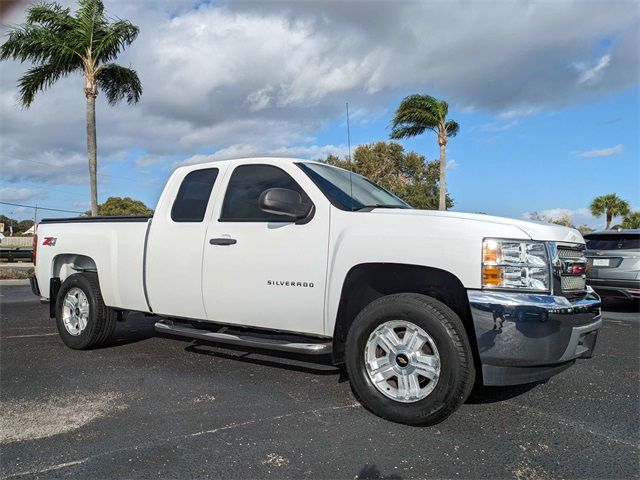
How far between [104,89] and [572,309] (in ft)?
55.6

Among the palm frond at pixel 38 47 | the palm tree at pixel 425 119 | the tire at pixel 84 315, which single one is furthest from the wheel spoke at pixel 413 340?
the palm tree at pixel 425 119

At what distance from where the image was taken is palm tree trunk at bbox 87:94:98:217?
16.0 metres

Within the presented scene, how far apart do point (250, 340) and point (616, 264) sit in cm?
744

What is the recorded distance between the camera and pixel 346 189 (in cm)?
452

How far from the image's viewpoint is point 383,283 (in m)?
4.10

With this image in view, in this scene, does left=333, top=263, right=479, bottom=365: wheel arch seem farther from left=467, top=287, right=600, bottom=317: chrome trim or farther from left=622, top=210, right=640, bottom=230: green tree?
left=622, top=210, right=640, bottom=230: green tree

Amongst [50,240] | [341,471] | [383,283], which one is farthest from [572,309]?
[50,240]

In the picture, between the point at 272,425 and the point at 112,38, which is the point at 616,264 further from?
the point at 112,38

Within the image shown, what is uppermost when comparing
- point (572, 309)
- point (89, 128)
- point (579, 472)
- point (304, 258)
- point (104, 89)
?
point (104, 89)

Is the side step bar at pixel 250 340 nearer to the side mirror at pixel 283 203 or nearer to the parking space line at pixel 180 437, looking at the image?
the parking space line at pixel 180 437

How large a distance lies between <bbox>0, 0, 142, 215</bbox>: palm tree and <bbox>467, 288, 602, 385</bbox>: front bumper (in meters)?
14.9

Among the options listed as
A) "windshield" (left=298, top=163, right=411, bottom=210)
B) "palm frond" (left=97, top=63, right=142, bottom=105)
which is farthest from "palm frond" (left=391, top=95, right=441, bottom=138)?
"windshield" (left=298, top=163, right=411, bottom=210)

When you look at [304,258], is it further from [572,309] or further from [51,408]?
[51,408]

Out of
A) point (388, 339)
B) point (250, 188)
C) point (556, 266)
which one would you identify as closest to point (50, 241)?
point (250, 188)
